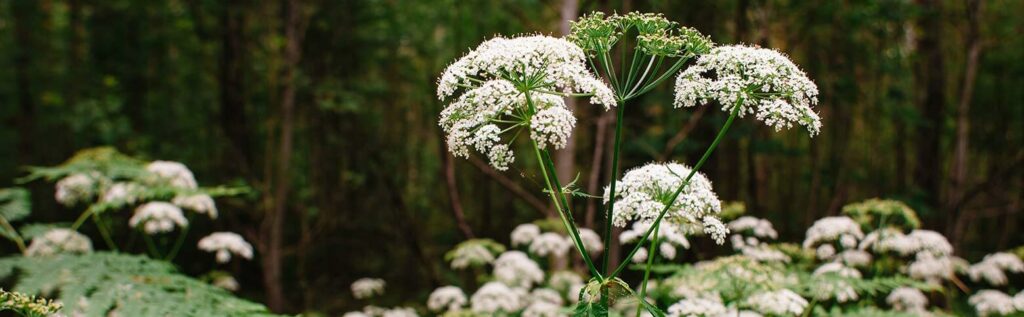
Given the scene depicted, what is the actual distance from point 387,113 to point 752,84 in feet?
59.0

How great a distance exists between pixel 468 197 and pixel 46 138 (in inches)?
501

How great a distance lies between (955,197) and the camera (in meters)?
9.51

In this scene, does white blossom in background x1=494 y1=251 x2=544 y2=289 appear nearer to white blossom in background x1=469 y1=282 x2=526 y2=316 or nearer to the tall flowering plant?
white blossom in background x1=469 y1=282 x2=526 y2=316

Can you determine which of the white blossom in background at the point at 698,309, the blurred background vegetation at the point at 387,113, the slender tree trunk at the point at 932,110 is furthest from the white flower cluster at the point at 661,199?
the slender tree trunk at the point at 932,110

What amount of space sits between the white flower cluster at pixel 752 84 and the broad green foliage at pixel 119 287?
89.8 inches

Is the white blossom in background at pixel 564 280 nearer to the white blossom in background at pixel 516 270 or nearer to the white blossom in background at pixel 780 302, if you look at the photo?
the white blossom in background at pixel 516 270

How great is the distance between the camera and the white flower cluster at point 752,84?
2180 millimetres

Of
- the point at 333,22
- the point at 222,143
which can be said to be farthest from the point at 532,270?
the point at 222,143

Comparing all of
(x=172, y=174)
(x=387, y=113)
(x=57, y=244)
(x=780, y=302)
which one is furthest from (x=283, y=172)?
(x=387, y=113)

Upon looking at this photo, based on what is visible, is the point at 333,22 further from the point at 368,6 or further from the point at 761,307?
the point at 761,307

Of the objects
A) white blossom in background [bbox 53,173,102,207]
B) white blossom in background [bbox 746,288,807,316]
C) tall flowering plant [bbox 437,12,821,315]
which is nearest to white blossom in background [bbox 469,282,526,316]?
white blossom in background [bbox 746,288,807,316]

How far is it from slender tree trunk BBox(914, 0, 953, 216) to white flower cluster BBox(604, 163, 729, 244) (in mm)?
9536

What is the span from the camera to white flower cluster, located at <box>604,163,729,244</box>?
2389 mm

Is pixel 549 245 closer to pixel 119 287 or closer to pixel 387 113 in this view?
pixel 119 287
